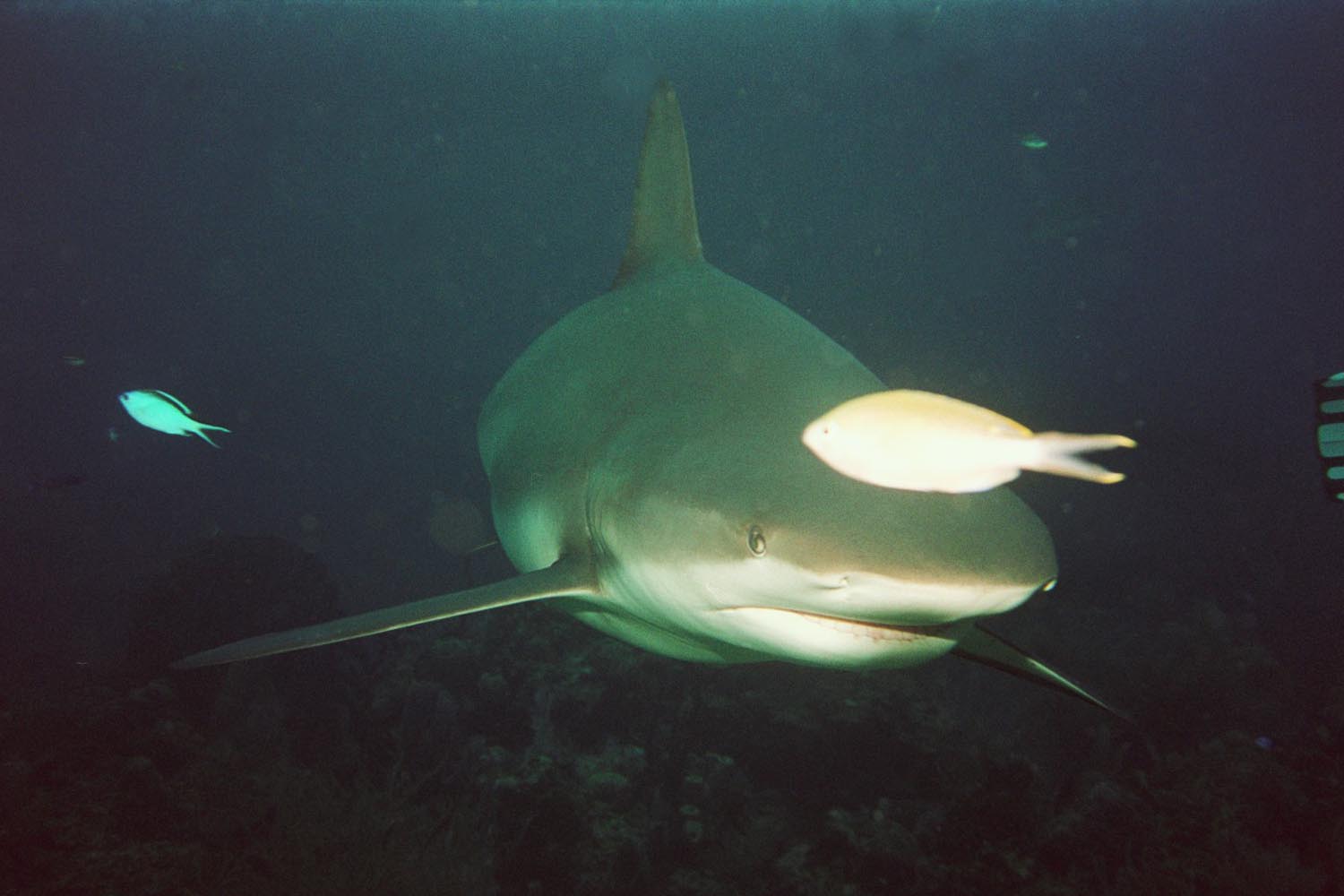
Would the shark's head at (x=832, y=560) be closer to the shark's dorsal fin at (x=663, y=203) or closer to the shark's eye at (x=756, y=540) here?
the shark's eye at (x=756, y=540)

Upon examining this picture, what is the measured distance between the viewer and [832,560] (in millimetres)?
1688

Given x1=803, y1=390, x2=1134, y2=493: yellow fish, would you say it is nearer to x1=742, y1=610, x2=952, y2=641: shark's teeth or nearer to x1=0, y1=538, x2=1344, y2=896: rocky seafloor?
x1=742, y1=610, x2=952, y2=641: shark's teeth

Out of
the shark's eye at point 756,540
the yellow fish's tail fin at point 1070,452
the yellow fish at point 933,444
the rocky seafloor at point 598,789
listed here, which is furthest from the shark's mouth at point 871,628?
the rocky seafloor at point 598,789

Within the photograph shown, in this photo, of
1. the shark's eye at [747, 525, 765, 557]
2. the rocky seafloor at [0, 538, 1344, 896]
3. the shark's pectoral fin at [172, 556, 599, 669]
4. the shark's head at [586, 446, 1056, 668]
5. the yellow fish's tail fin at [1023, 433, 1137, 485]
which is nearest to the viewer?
the yellow fish's tail fin at [1023, 433, 1137, 485]

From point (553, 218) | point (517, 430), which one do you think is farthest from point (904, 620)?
point (553, 218)

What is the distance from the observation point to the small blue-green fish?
18.7 ft

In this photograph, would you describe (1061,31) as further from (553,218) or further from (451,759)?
(451,759)

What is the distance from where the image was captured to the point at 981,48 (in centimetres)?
4097

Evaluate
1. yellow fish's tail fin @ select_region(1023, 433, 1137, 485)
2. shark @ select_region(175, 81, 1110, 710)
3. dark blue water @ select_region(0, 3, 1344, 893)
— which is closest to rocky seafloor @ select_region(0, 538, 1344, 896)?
dark blue water @ select_region(0, 3, 1344, 893)

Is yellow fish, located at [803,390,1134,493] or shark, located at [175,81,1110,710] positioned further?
shark, located at [175,81,1110,710]

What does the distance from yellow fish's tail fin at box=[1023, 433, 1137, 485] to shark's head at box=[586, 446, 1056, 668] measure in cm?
63

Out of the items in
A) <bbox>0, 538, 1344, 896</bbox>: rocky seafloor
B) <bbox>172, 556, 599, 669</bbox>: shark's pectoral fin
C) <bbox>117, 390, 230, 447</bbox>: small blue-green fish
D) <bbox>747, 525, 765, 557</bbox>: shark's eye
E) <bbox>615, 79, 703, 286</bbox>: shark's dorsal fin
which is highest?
<bbox>615, 79, 703, 286</bbox>: shark's dorsal fin

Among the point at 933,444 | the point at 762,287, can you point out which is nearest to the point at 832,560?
the point at 933,444

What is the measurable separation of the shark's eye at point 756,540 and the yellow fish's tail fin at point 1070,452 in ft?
2.88
